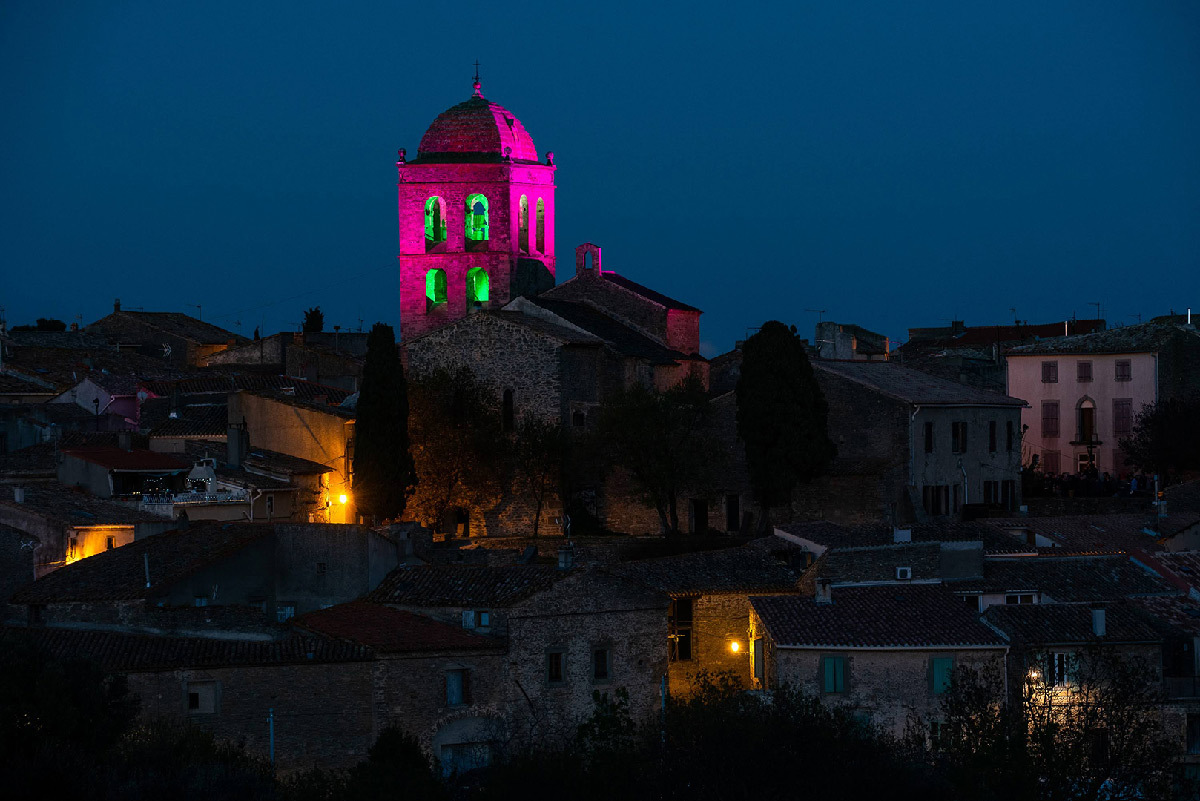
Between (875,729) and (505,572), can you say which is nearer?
(875,729)

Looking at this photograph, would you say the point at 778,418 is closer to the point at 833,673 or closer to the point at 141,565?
the point at 833,673

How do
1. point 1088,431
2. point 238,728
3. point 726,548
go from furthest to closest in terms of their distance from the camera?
point 1088,431
point 726,548
point 238,728

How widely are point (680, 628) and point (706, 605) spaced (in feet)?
2.27

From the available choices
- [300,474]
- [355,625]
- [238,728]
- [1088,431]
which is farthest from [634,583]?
[1088,431]

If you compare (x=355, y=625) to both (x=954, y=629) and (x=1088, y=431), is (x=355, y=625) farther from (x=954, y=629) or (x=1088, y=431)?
(x=1088, y=431)

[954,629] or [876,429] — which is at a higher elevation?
[876,429]

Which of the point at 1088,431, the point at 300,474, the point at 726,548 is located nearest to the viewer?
the point at 726,548

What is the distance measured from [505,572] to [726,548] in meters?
7.14

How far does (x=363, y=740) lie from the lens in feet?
120

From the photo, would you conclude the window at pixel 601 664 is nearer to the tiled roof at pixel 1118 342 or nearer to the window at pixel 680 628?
the window at pixel 680 628

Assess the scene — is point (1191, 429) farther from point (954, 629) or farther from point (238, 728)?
point (238, 728)

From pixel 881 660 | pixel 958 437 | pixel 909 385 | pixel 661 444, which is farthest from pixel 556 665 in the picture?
pixel 909 385

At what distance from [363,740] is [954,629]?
1035 cm

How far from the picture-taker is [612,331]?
5616 cm
